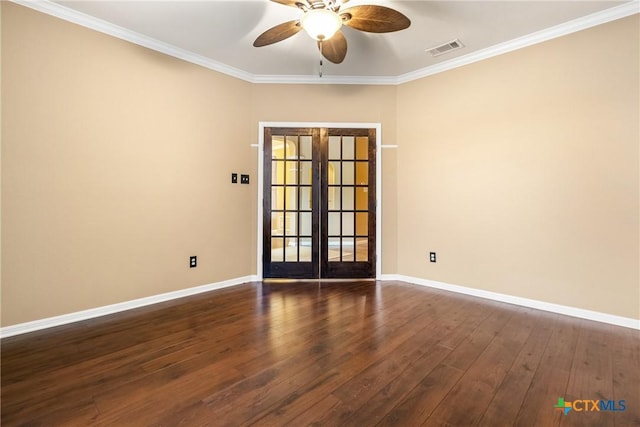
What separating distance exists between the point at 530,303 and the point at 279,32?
3471 millimetres

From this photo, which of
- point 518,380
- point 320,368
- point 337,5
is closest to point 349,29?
point 337,5

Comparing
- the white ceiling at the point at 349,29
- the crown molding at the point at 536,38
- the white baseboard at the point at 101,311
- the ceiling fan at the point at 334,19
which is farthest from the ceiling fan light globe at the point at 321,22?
the white baseboard at the point at 101,311

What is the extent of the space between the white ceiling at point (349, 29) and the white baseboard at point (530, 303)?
8.48 ft

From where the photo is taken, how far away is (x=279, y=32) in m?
2.37

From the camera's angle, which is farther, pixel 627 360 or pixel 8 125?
pixel 8 125

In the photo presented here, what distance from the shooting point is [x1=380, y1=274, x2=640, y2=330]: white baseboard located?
2510 millimetres

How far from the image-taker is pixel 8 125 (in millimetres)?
2246

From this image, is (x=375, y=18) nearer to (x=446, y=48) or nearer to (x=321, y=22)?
(x=321, y=22)

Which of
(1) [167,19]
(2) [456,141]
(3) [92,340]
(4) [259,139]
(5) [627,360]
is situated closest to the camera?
(5) [627,360]

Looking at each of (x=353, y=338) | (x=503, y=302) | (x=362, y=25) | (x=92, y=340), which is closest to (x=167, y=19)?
(x=362, y=25)

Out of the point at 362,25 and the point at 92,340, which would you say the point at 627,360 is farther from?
the point at 92,340

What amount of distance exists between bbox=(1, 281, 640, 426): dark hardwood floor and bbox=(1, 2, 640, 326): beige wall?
483 mm

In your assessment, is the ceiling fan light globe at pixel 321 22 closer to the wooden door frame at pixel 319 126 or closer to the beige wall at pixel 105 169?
the wooden door frame at pixel 319 126

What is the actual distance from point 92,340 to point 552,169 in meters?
4.25
